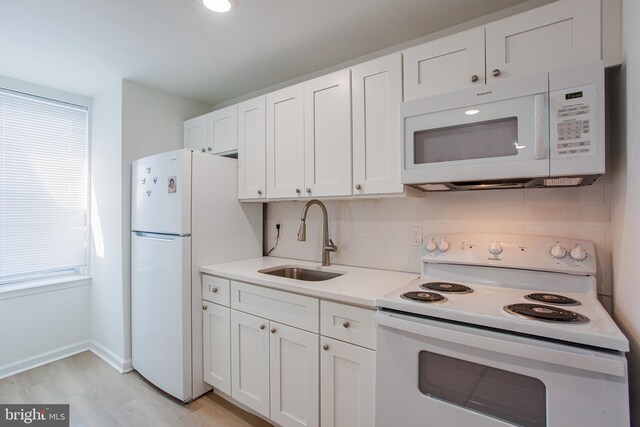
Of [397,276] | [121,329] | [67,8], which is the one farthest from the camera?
[121,329]

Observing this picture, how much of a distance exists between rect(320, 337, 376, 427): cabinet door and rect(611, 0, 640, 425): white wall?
2.98 ft

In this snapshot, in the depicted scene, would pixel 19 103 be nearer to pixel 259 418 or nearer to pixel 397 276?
pixel 259 418

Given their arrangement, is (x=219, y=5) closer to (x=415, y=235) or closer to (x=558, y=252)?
(x=415, y=235)

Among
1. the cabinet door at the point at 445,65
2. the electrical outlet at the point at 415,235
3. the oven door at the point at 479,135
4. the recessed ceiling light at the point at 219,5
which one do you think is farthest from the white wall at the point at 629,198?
the recessed ceiling light at the point at 219,5

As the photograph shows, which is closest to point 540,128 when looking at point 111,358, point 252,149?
point 252,149

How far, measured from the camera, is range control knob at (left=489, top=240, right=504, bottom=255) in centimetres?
148

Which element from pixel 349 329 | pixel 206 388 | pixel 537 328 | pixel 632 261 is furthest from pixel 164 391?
pixel 632 261

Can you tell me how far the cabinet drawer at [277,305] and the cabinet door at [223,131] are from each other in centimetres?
114

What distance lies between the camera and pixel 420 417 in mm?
1146

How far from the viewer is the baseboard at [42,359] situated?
245 centimetres

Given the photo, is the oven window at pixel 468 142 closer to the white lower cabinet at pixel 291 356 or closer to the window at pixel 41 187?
the white lower cabinet at pixel 291 356

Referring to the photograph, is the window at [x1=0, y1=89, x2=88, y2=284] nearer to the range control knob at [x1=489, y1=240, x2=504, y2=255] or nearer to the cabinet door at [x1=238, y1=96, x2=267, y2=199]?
the cabinet door at [x1=238, y1=96, x2=267, y2=199]

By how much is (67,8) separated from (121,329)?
2.23 m

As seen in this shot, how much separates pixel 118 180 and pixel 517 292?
Answer: 9.41ft
